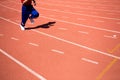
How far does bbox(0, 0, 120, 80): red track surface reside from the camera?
22.4ft

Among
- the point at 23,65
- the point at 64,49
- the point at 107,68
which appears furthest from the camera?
the point at 64,49

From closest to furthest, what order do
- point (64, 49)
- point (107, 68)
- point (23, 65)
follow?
point (107, 68), point (23, 65), point (64, 49)

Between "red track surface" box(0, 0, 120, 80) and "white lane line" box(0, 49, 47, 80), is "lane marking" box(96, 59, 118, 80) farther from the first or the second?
"white lane line" box(0, 49, 47, 80)

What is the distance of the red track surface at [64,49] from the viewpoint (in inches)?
269

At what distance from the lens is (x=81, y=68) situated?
22.8 feet

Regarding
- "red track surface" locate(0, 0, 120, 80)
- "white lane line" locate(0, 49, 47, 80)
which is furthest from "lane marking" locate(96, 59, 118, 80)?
"white lane line" locate(0, 49, 47, 80)

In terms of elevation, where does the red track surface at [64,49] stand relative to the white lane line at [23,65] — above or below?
above

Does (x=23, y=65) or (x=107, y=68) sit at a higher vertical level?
(x=107, y=68)

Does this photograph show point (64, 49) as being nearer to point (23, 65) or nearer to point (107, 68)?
point (23, 65)

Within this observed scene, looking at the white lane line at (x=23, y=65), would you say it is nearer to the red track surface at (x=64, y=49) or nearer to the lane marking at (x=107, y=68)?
the red track surface at (x=64, y=49)

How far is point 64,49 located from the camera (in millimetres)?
8570

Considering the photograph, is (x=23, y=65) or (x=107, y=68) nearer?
(x=107, y=68)

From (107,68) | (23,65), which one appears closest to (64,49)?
(23,65)

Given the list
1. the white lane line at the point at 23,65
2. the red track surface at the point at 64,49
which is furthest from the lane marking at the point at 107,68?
the white lane line at the point at 23,65
